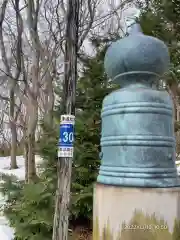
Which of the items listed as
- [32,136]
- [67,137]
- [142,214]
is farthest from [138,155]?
[32,136]

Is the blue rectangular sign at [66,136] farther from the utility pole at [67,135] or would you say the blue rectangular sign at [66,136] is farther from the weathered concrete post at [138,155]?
the weathered concrete post at [138,155]

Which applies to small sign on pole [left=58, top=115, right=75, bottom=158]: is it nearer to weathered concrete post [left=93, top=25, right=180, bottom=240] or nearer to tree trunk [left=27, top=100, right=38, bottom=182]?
weathered concrete post [left=93, top=25, right=180, bottom=240]

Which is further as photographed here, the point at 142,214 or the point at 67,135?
the point at 67,135

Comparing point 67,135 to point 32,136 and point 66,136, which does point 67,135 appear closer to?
point 66,136

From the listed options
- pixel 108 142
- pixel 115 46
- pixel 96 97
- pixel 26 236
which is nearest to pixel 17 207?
pixel 26 236

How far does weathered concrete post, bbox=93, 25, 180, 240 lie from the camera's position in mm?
2041

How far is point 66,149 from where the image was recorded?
268 centimetres

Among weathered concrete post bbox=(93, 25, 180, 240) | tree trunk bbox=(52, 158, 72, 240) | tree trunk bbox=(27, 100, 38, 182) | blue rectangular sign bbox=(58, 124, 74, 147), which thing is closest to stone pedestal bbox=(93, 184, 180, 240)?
weathered concrete post bbox=(93, 25, 180, 240)

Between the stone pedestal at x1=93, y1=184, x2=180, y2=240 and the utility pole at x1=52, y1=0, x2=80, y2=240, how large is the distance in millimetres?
767

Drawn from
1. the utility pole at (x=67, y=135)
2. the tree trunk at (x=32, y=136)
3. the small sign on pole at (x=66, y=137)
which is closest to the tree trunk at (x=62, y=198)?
the utility pole at (x=67, y=135)

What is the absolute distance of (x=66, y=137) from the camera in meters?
2.63

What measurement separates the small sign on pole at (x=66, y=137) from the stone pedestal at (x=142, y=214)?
0.72 m

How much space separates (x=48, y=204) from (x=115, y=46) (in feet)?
9.62

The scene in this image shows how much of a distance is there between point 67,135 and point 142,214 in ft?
3.25
